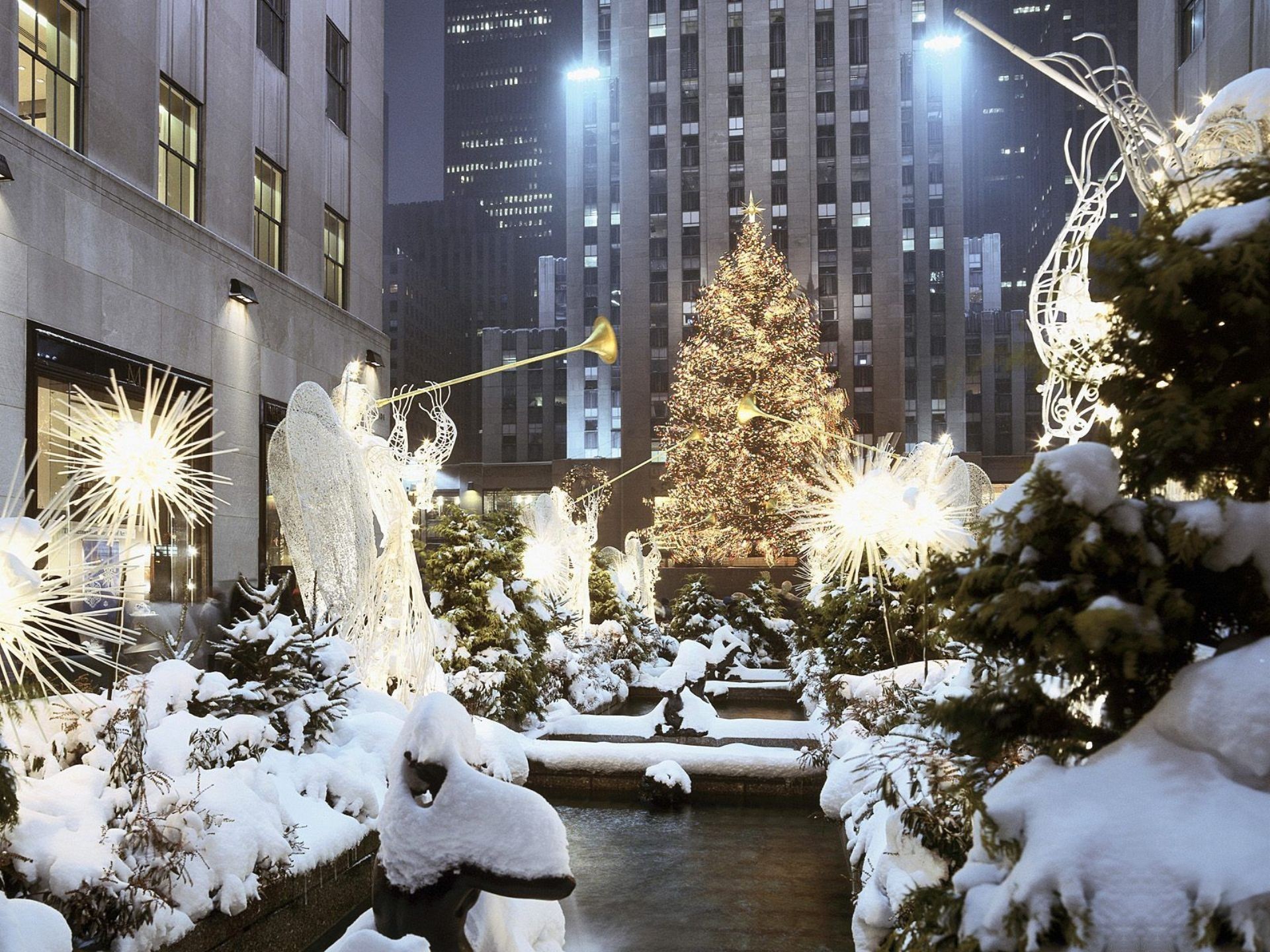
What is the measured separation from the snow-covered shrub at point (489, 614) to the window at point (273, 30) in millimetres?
10228

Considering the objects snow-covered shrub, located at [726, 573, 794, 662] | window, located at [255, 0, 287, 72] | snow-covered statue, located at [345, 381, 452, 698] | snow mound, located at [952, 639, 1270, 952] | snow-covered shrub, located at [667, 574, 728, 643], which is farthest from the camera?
snow-covered shrub, located at [726, 573, 794, 662]

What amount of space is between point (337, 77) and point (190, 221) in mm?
7845

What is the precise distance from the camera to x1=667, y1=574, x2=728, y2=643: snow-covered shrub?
67.9 feet

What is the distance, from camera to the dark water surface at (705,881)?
6.17 meters

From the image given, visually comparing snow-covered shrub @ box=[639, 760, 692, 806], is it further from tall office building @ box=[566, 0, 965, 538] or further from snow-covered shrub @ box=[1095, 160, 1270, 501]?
tall office building @ box=[566, 0, 965, 538]

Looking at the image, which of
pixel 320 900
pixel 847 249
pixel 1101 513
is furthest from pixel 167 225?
pixel 847 249

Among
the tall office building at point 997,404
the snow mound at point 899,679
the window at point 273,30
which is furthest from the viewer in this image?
the tall office building at point 997,404

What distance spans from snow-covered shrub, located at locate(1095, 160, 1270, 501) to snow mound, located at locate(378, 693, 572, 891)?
6.91ft

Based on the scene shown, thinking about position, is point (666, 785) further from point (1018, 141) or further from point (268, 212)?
point (1018, 141)

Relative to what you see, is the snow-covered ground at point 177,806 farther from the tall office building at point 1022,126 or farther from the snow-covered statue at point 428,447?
the tall office building at point 1022,126

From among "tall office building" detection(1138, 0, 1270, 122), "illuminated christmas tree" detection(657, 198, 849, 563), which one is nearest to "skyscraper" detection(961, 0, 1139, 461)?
"illuminated christmas tree" detection(657, 198, 849, 563)

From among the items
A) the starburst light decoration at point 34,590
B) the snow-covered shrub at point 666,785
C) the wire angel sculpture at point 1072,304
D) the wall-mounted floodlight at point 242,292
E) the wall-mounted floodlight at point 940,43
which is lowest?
the snow-covered shrub at point 666,785

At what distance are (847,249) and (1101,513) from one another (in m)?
52.1

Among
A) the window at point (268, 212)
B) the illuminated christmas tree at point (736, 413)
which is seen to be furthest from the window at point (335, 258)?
the illuminated christmas tree at point (736, 413)
